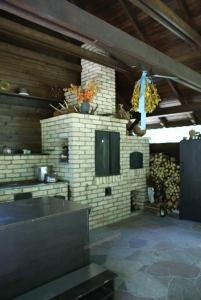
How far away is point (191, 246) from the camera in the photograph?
382cm

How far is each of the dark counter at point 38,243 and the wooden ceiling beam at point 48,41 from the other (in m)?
2.96

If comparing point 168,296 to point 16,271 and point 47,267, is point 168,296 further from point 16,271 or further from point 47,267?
point 16,271

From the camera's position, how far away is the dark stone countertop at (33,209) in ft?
7.18

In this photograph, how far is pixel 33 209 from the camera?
2521mm

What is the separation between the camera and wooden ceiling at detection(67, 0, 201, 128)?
4.62m

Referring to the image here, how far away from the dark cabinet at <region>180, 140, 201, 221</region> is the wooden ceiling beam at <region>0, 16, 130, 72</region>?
2383mm

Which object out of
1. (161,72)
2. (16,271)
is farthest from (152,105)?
(16,271)

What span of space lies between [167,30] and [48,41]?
99.4 inches

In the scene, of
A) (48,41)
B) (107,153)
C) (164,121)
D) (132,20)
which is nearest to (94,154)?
(107,153)

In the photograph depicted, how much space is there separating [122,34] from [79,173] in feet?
8.60

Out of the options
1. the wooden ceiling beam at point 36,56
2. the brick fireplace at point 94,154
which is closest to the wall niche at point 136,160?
the brick fireplace at point 94,154

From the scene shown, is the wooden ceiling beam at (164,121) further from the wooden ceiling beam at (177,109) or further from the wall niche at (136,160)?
the wall niche at (136,160)

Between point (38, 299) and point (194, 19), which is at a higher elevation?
point (194, 19)

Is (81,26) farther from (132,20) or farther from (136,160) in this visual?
(136,160)
